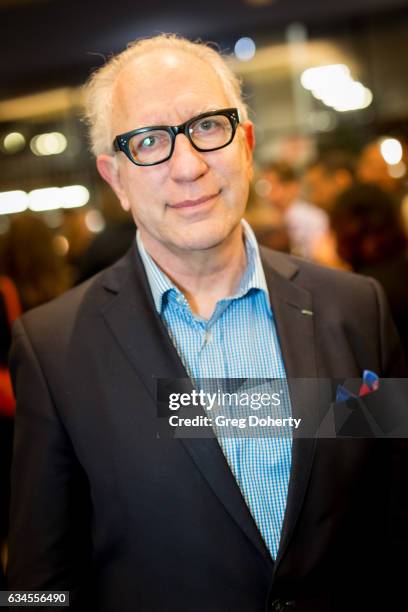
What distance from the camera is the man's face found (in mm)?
1358

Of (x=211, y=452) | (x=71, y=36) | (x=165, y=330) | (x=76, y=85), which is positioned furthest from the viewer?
(x=76, y=85)

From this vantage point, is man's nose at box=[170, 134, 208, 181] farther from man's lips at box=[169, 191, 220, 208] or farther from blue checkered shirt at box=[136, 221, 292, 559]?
blue checkered shirt at box=[136, 221, 292, 559]

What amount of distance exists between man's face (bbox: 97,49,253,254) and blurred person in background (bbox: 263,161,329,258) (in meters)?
2.12

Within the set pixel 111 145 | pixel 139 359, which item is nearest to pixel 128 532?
pixel 139 359

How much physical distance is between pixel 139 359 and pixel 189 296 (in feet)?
0.66

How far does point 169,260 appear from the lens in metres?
1.48

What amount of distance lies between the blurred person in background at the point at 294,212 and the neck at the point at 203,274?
203cm

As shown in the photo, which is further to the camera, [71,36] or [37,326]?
[71,36]

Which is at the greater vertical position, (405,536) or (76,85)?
(76,85)

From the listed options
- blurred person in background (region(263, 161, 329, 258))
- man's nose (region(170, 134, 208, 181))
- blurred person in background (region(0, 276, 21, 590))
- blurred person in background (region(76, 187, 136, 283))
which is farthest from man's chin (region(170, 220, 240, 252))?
blurred person in background (region(263, 161, 329, 258))

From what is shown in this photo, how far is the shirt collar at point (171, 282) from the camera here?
1445mm

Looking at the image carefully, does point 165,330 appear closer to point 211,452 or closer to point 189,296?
point 189,296

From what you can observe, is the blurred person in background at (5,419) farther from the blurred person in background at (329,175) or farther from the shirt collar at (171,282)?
the blurred person in background at (329,175)

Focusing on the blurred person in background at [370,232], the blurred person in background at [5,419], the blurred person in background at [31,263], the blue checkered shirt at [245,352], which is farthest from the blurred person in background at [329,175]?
the blue checkered shirt at [245,352]
